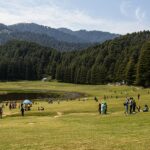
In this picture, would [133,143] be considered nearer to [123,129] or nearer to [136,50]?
[123,129]

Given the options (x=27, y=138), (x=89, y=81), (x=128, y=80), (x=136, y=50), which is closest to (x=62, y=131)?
(x=27, y=138)

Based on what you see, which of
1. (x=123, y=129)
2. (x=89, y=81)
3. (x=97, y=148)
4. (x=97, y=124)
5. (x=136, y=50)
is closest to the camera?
(x=97, y=148)

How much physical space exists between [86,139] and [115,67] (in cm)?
15827

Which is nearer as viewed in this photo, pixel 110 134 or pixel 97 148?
pixel 97 148

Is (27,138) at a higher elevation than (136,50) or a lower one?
lower

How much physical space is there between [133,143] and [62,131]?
35.1 feet

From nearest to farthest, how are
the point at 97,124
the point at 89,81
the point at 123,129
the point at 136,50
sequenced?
the point at 123,129 → the point at 97,124 → the point at 136,50 → the point at 89,81

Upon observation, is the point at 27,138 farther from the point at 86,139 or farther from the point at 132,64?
the point at 132,64

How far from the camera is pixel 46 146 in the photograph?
27266 mm

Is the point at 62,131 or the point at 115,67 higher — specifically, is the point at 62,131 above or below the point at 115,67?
below

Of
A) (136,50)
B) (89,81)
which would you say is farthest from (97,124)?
(89,81)

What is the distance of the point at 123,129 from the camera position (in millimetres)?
34625

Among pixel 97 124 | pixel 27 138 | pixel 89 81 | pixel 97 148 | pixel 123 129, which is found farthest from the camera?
pixel 89 81

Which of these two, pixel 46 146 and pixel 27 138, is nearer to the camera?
pixel 46 146
